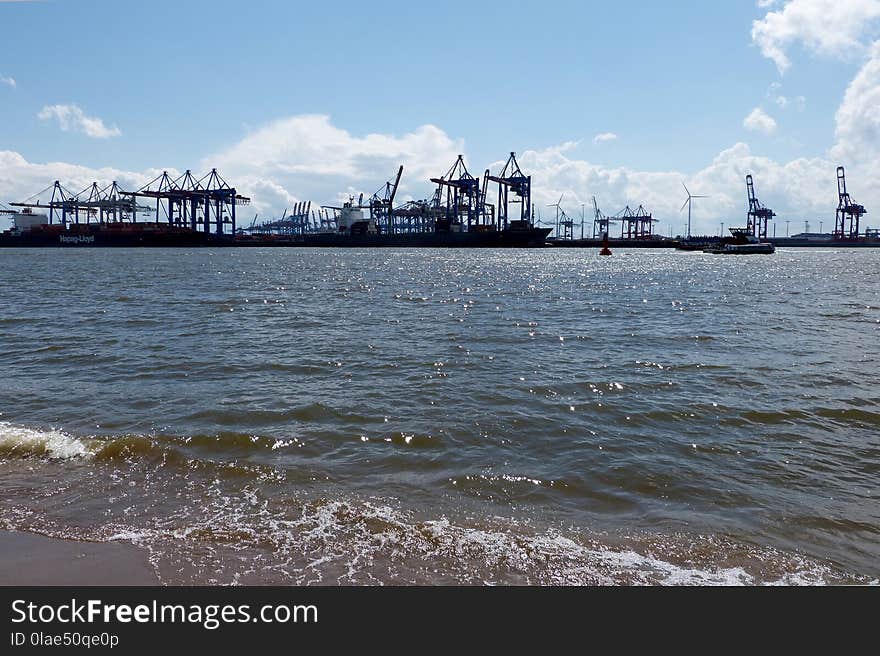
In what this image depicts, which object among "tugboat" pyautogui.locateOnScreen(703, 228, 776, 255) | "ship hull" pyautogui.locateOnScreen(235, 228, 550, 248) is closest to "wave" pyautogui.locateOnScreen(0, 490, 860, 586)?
"tugboat" pyautogui.locateOnScreen(703, 228, 776, 255)

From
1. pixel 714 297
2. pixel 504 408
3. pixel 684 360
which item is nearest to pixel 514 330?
pixel 684 360

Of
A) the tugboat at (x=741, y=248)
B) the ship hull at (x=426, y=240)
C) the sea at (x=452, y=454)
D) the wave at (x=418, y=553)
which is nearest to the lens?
the wave at (x=418, y=553)

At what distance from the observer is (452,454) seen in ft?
23.4

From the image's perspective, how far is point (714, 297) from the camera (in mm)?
29312

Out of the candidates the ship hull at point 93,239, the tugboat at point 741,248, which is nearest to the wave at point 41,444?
the tugboat at point 741,248

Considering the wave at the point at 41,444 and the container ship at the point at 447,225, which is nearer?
the wave at the point at 41,444

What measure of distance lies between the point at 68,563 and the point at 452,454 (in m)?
4.02

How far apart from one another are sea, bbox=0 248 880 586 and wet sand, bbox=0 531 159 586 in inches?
5.7

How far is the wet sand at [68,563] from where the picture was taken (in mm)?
4090

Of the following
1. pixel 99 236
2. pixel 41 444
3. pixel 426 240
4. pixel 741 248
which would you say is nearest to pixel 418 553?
pixel 41 444

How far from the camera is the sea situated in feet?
15.4

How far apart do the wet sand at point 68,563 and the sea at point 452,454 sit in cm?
14

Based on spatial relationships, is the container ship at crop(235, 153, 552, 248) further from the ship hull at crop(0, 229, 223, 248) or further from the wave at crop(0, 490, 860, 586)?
the wave at crop(0, 490, 860, 586)

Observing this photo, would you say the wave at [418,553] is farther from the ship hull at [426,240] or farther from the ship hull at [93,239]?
the ship hull at [93,239]
